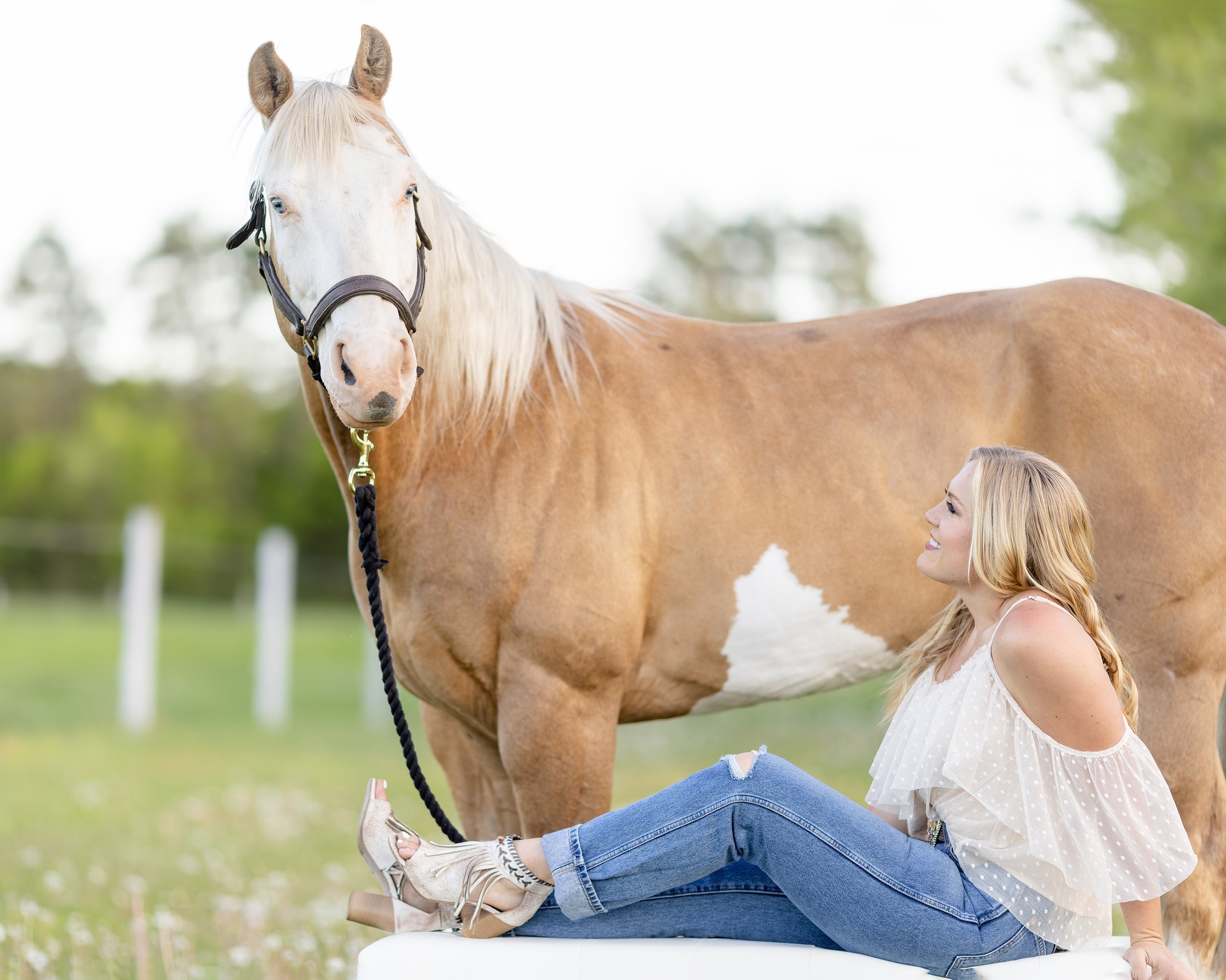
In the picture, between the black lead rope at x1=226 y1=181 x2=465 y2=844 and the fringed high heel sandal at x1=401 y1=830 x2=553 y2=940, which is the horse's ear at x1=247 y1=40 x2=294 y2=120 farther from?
the fringed high heel sandal at x1=401 y1=830 x2=553 y2=940

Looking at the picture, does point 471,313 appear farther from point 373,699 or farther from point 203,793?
point 373,699

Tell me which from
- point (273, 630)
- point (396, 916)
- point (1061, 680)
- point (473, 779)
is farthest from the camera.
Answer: point (273, 630)

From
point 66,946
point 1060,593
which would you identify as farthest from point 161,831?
point 1060,593

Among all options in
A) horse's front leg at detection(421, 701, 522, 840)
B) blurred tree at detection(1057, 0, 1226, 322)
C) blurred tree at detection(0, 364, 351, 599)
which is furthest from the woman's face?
blurred tree at detection(0, 364, 351, 599)

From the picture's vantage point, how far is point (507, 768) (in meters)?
2.50

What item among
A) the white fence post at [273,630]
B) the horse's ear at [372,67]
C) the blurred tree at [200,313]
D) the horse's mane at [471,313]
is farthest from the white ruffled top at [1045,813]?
the blurred tree at [200,313]

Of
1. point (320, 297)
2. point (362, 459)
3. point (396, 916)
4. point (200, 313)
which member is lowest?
point (396, 916)

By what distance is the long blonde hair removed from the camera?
6.85 feet

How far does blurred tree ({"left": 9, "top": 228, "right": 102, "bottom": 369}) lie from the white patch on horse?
21.4 m

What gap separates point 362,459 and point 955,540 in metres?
1.29

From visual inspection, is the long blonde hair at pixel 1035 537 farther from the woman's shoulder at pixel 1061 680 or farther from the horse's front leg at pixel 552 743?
the horse's front leg at pixel 552 743

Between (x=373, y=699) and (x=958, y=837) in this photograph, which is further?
(x=373, y=699)

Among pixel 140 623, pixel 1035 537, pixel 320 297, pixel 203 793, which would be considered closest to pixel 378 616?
pixel 320 297

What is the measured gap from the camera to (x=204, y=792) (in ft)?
22.0
